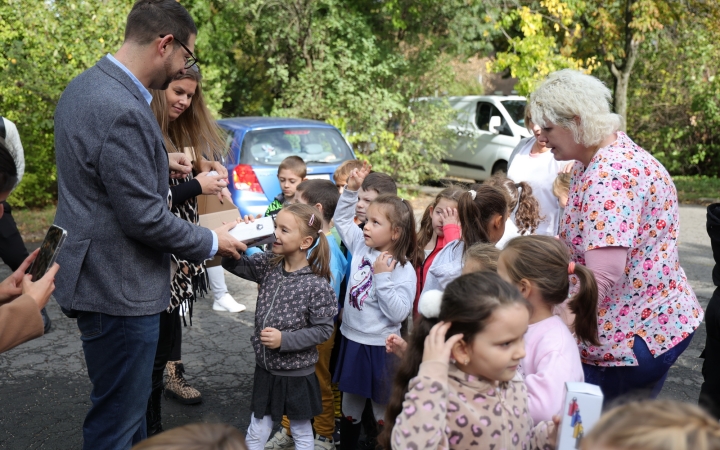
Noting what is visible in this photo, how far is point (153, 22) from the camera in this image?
2.62 metres

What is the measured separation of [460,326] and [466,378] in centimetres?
16

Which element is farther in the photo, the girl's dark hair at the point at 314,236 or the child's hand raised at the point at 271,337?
the girl's dark hair at the point at 314,236

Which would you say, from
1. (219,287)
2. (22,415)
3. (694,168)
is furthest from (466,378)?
(694,168)

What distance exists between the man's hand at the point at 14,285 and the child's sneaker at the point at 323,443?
6.46 ft

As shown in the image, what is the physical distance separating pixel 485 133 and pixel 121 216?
41.4 ft

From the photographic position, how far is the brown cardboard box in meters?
3.53

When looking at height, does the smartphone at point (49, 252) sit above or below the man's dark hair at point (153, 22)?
below

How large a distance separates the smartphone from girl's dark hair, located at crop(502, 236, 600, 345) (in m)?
1.62

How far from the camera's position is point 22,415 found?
424cm

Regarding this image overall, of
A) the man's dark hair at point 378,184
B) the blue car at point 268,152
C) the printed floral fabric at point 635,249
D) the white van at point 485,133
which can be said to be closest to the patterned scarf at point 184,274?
the man's dark hair at point 378,184

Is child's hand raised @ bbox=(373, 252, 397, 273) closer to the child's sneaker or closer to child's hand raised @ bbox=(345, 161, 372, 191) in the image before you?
child's hand raised @ bbox=(345, 161, 372, 191)

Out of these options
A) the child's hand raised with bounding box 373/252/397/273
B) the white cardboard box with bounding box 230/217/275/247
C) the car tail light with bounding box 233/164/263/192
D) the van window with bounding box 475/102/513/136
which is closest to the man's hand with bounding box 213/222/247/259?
the white cardboard box with bounding box 230/217/275/247

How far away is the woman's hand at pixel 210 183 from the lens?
339 centimetres

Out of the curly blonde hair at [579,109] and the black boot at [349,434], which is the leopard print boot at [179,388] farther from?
the curly blonde hair at [579,109]
